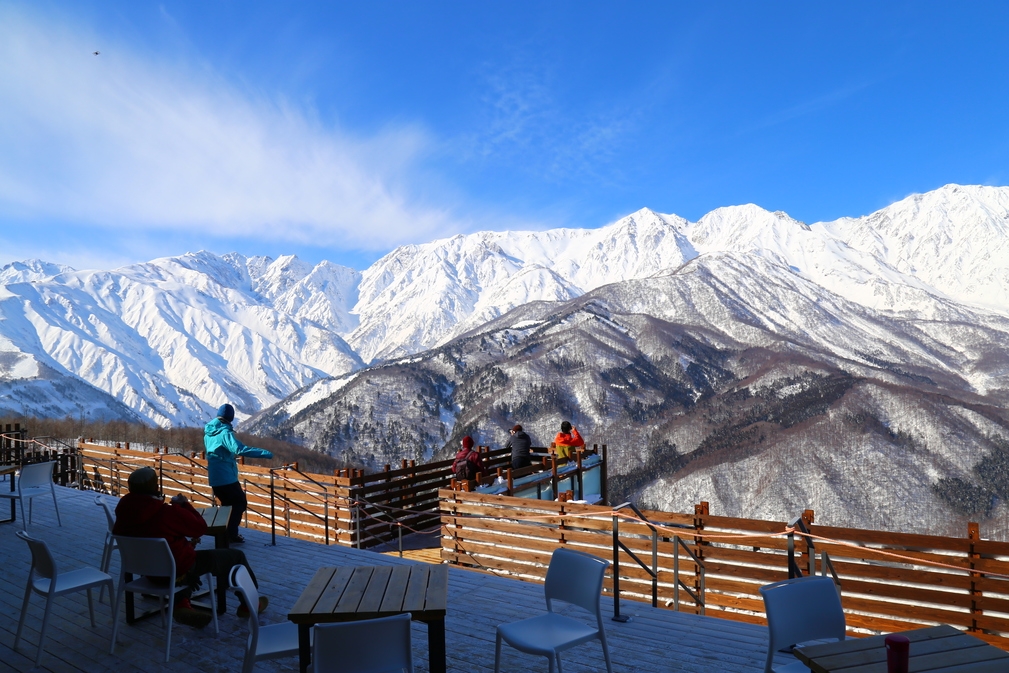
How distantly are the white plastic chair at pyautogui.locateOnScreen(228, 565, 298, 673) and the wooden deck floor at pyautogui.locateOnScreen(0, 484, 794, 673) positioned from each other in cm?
93

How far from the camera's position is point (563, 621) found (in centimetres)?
436

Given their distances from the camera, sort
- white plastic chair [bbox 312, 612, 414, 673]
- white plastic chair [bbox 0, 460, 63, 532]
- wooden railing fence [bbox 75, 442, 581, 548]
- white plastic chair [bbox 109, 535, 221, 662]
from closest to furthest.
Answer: white plastic chair [bbox 312, 612, 414, 673], white plastic chair [bbox 109, 535, 221, 662], white plastic chair [bbox 0, 460, 63, 532], wooden railing fence [bbox 75, 442, 581, 548]

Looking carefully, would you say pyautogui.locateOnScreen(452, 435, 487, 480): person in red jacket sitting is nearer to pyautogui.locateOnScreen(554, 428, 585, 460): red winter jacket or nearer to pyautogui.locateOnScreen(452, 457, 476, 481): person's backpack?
pyautogui.locateOnScreen(452, 457, 476, 481): person's backpack

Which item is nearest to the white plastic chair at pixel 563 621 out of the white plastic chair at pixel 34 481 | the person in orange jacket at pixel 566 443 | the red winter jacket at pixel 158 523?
the red winter jacket at pixel 158 523

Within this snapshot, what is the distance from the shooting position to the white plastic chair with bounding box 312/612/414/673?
10.1ft

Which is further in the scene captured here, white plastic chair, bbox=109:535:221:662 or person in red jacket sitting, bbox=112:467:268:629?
person in red jacket sitting, bbox=112:467:268:629

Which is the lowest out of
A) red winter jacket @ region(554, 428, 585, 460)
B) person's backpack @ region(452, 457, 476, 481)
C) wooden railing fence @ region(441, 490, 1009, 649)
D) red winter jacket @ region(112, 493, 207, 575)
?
wooden railing fence @ region(441, 490, 1009, 649)

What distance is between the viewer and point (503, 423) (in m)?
103

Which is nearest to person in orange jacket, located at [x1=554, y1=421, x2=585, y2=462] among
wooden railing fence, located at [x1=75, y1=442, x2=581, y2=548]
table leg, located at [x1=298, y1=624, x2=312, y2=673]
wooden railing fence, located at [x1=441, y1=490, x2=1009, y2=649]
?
wooden railing fence, located at [x1=75, y1=442, x2=581, y2=548]

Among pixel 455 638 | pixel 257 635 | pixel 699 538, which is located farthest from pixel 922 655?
pixel 699 538

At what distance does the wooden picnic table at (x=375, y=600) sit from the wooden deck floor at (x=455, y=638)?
3.45 ft

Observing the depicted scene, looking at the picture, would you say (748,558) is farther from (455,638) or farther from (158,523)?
(158,523)

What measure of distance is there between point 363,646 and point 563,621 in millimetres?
1652

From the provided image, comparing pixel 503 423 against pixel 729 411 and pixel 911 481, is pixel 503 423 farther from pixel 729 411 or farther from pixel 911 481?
pixel 911 481
